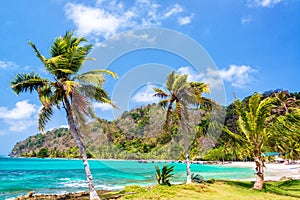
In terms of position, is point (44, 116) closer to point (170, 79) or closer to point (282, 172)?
point (170, 79)

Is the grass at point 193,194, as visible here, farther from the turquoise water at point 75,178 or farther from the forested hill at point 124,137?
the forested hill at point 124,137

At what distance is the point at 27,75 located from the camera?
32.3 feet

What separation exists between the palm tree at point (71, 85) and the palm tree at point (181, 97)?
4.30m

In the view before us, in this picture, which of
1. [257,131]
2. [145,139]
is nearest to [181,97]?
[257,131]

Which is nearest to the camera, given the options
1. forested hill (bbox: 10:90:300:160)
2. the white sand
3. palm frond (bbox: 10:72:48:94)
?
palm frond (bbox: 10:72:48:94)

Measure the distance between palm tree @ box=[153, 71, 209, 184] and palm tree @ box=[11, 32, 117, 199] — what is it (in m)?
4.30

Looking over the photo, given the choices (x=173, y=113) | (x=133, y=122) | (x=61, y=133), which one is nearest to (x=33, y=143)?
(x=61, y=133)

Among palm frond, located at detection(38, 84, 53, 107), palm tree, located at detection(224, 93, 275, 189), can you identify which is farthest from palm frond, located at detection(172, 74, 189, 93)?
palm frond, located at detection(38, 84, 53, 107)

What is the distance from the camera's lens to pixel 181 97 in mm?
14273

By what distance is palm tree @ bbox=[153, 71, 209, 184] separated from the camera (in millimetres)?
13953

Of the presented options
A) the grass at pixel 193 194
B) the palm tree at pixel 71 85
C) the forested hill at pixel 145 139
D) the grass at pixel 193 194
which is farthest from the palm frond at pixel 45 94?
the forested hill at pixel 145 139

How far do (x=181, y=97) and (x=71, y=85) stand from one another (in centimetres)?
624

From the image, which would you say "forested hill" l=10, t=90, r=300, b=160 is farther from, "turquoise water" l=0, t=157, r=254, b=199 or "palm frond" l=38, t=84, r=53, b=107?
"palm frond" l=38, t=84, r=53, b=107

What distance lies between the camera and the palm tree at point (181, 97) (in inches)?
549
